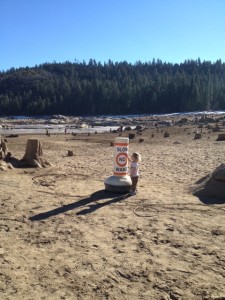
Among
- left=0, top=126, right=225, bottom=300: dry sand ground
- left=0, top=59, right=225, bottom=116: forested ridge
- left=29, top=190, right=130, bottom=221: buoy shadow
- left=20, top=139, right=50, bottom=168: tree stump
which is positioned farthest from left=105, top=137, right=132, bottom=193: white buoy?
left=0, top=59, right=225, bottom=116: forested ridge

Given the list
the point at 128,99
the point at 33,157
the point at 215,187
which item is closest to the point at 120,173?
the point at 215,187

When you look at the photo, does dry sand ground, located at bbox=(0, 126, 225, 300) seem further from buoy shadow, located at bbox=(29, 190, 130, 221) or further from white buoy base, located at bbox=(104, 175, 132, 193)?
white buoy base, located at bbox=(104, 175, 132, 193)

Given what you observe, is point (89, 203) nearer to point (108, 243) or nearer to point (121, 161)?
point (121, 161)

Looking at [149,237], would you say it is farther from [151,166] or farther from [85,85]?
[85,85]

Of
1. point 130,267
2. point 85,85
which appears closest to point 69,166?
point 130,267

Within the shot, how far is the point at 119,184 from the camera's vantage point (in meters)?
9.73

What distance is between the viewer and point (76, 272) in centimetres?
511

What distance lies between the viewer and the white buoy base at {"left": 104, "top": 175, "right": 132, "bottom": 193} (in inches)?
383

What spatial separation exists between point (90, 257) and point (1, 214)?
3057 mm

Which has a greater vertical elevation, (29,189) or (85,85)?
(85,85)

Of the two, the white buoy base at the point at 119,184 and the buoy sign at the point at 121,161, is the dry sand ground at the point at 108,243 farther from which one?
the buoy sign at the point at 121,161

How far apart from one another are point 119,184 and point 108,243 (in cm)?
364

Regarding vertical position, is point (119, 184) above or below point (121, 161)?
below

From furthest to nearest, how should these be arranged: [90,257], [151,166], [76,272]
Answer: [151,166]
[90,257]
[76,272]
